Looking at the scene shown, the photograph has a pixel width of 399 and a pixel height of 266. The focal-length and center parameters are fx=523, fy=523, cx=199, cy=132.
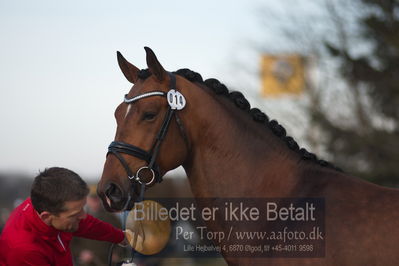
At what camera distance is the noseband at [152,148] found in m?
3.61

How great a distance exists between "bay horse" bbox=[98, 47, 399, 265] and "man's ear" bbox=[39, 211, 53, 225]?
50cm

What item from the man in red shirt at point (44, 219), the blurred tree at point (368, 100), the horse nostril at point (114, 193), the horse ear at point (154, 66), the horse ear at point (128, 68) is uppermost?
the blurred tree at point (368, 100)

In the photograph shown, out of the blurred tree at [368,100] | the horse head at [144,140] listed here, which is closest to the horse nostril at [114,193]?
the horse head at [144,140]

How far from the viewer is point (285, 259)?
3.34 m

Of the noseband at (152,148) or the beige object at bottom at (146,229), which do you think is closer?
the noseband at (152,148)

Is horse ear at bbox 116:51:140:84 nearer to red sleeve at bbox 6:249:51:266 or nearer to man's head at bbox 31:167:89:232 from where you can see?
man's head at bbox 31:167:89:232

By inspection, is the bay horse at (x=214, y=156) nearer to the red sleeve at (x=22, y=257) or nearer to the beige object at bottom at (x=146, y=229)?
the beige object at bottom at (x=146, y=229)

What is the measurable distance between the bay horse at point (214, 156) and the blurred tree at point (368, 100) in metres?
14.8

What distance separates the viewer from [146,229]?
4.08m

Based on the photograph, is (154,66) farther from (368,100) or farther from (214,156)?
(368,100)

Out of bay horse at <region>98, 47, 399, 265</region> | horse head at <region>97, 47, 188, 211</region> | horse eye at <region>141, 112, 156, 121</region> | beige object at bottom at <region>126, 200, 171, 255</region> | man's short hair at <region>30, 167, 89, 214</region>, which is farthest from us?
beige object at bottom at <region>126, 200, 171, 255</region>

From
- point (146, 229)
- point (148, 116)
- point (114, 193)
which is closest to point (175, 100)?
point (148, 116)

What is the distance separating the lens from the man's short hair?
9.91 ft

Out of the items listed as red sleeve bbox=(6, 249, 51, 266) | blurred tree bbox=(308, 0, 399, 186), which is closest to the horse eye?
red sleeve bbox=(6, 249, 51, 266)
